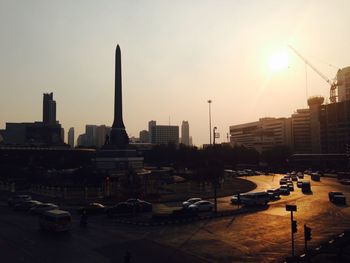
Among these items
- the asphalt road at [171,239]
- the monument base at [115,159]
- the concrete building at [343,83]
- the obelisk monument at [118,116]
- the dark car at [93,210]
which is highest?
the concrete building at [343,83]

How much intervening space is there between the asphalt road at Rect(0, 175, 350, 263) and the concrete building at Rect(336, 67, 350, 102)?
5608 inches

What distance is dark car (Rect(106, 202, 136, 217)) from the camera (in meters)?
33.0

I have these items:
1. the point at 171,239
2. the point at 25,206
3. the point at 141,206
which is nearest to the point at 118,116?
the point at 25,206

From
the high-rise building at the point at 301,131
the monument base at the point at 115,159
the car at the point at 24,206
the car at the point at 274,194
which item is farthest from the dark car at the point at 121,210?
the high-rise building at the point at 301,131

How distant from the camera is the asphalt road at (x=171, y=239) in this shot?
20.7 meters

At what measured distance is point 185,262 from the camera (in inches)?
768

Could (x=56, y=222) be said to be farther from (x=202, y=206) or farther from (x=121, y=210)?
(x=202, y=206)

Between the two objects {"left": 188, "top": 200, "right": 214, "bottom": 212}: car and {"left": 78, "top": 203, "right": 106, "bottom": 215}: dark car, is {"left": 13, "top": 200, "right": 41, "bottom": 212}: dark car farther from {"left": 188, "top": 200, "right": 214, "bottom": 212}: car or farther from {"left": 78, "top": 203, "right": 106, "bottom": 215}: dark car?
{"left": 188, "top": 200, "right": 214, "bottom": 212}: car

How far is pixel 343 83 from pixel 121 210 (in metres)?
155

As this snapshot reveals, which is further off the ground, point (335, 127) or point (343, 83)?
point (343, 83)

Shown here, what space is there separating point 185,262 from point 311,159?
365ft

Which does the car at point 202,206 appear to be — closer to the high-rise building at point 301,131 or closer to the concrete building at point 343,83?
the high-rise building at point 301,131

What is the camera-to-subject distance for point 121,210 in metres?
33.4

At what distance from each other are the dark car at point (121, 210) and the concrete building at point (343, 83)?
486 feet
